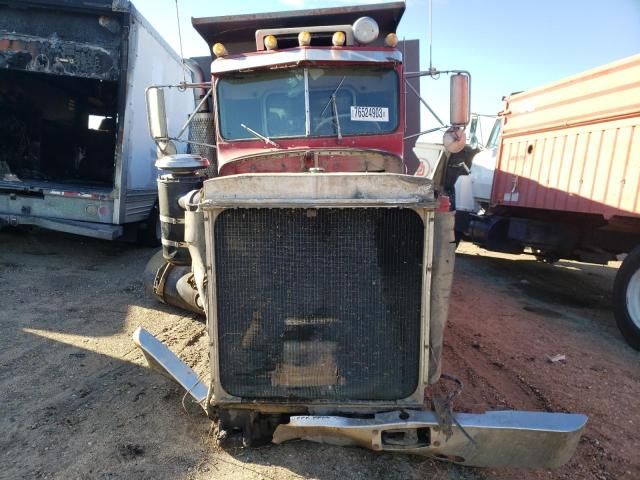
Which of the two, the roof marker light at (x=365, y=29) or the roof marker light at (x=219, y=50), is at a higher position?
the roof marker light at (x=365, y=29)

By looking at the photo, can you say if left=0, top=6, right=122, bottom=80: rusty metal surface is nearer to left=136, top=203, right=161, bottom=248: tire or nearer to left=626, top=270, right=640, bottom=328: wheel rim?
left=136, top=203, right=161, bottom=248: tire

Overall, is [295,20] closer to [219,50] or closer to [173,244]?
[219,50]

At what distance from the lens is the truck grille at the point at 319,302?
2.60 metres

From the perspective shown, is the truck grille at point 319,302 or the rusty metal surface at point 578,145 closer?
the truck grille at point 319,302

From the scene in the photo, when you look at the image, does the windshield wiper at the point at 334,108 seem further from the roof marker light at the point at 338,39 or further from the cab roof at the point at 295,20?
the cab roof at the point at 295,20

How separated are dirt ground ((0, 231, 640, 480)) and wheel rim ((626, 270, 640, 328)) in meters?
0.37

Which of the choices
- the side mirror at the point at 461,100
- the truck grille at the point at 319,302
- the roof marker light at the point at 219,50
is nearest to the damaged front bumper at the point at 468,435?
the truck grille at the point at 319,302

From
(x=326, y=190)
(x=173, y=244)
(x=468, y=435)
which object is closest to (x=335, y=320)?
(x=326, y=190)

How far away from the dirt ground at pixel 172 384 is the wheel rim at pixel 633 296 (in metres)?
0.37

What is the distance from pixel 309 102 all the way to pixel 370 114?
1.97 feet

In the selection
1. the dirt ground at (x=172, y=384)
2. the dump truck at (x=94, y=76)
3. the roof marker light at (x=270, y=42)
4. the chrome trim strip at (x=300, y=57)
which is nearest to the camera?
the dirt ground at (x=172, y=384)

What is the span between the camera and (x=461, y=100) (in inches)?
180

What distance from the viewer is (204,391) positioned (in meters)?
2.91

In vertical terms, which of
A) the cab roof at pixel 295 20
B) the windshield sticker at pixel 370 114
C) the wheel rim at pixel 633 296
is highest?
the cab roof at pixel 295 20
